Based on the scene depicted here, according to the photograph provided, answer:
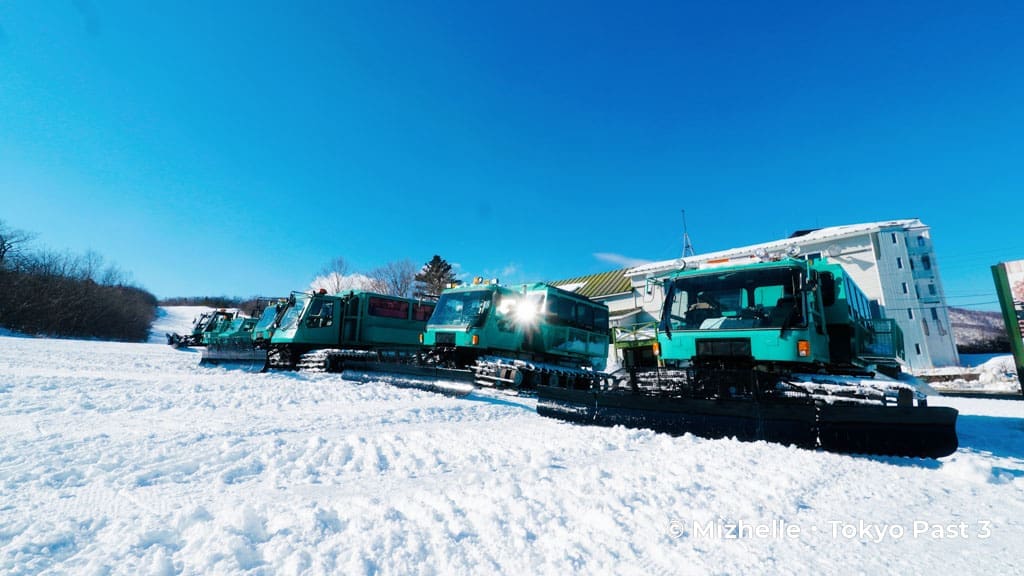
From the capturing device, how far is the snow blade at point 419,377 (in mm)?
8438

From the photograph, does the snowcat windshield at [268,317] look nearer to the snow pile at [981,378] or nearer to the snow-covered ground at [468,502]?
the snow-covered ground at [468,502]

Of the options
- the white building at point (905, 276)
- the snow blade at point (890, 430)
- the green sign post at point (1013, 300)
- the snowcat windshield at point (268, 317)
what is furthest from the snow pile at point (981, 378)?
the snowcat windshield at point (268, 317)

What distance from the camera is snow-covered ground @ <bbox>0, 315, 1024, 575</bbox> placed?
1.99 meters

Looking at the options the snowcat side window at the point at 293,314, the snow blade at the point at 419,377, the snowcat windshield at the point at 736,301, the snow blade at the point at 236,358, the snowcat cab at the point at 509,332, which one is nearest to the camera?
the snowcat windshield at the point at 736,301

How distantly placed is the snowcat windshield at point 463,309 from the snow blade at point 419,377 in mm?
1536

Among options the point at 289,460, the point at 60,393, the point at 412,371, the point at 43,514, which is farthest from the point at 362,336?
the point at 43,514

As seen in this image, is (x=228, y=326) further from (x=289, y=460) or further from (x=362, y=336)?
(x=289, y=460)

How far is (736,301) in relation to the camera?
6.34 m

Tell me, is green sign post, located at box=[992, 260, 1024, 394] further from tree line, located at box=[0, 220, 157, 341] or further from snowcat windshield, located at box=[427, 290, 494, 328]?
tree line, located at box=[0, 220, 157, 341]

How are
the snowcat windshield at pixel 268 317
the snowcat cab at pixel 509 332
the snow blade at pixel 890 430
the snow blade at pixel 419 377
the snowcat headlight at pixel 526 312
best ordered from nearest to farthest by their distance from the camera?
the snow blade at pixel 890 430 < the snow blade at pixel 419 377 < the snowcat cab at pixel 509 332 < the snowcat headlight at pixel 526 312 < the snowcat windshield at pixel 268 317

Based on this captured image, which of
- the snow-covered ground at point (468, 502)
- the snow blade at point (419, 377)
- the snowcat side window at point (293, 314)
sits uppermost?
the snowcat side window at point (293, 314)

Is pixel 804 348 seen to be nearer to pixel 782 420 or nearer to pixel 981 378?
pixel 782 420

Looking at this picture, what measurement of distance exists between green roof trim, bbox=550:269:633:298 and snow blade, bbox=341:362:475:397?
21440 mm

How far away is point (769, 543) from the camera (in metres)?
2.26
